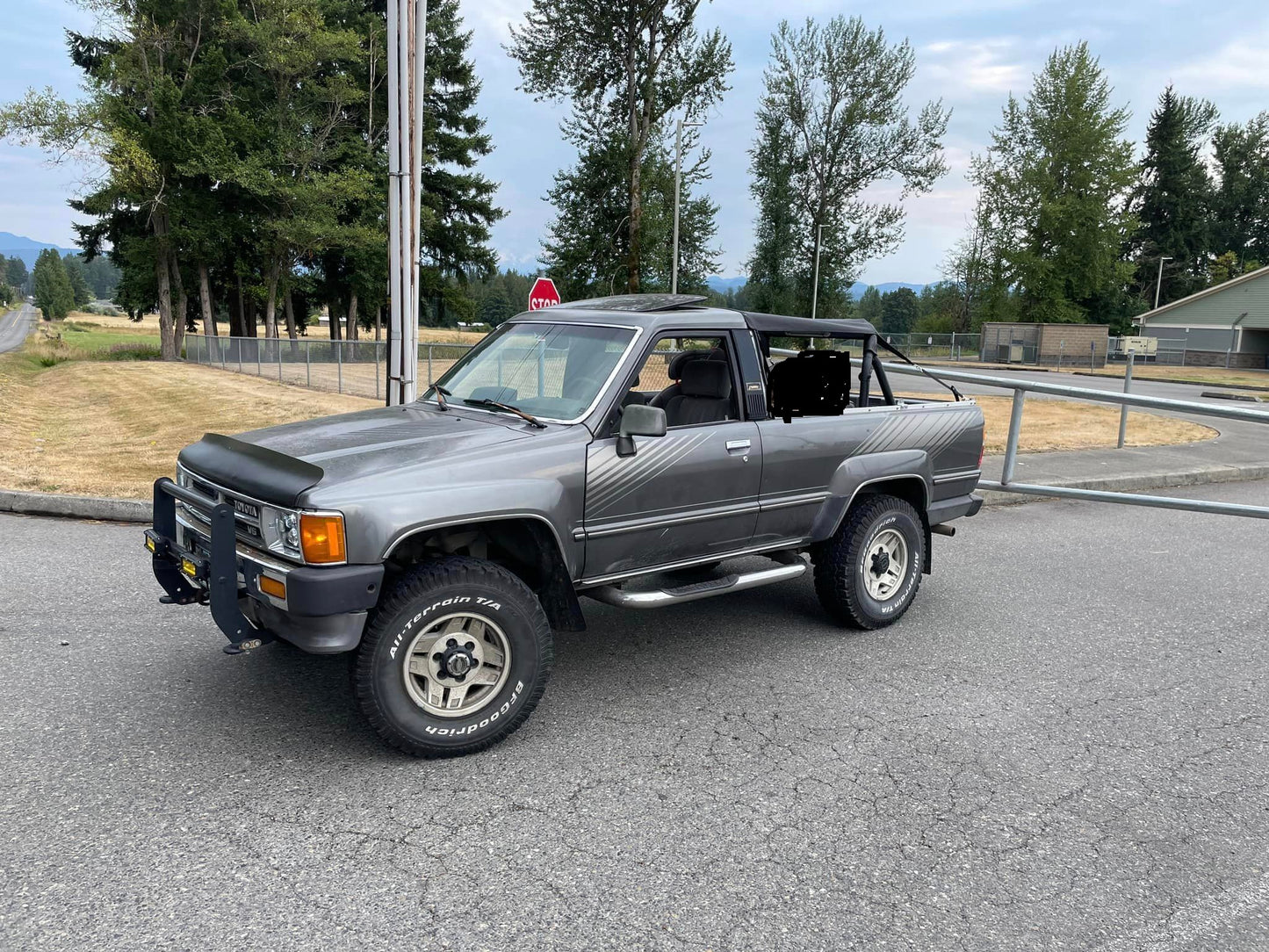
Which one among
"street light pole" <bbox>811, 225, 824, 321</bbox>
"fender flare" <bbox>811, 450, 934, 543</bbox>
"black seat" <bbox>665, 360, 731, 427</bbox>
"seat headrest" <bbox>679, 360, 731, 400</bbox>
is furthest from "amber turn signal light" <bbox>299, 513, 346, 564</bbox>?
"street light pole" <bbox>811, 225, 824, 321</bbox>

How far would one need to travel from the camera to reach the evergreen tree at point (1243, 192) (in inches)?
3113

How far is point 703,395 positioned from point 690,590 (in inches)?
45.6

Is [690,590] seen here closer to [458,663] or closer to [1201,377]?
[458,663]

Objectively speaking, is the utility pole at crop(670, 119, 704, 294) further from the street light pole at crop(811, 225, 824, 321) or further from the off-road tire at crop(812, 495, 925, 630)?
the off-road tire at crop(812, 495, 925, 630)

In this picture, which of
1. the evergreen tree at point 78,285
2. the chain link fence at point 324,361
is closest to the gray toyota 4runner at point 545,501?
the chain link fence at point 324,361

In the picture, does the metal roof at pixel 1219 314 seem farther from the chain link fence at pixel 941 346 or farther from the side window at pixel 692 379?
the side window at pixel 692 379

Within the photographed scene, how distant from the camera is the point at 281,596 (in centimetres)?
347

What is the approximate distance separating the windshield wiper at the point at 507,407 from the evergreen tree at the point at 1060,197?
62.8 m

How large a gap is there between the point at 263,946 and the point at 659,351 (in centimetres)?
328

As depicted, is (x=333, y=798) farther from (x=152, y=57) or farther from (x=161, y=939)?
(x=152, y=57)

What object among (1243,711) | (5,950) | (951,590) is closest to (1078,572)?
(951,590)

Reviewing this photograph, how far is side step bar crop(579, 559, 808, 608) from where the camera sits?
169 inches

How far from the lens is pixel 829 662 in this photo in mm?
4965

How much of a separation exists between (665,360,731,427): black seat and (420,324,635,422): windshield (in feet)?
1.79
